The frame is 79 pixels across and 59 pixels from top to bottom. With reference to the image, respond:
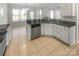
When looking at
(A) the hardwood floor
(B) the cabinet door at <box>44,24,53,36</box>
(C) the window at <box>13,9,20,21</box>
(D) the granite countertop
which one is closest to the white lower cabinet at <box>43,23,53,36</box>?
(B) the cabinet door at <box>44,24,53,36</box>

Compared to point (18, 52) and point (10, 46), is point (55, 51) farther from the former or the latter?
point (10, 46)

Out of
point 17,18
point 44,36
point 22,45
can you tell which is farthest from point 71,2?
point 22,45

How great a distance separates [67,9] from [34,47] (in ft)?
2.30

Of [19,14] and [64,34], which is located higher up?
[19,14]

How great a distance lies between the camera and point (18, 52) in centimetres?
124

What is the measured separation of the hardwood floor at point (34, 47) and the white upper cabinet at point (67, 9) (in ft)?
1.41

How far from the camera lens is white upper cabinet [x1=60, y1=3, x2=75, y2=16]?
1236 millimetres

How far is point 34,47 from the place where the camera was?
4.19 feet

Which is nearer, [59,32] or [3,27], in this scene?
[3,27]

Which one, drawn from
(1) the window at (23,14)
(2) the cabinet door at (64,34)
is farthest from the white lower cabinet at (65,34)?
(1) the window at (23,14)

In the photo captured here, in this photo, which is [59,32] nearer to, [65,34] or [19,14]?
[65,34]

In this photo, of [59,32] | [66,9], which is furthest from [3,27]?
[66,9]

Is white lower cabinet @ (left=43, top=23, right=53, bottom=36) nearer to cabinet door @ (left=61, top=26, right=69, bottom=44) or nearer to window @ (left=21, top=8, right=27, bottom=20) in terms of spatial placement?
cabinet door @ (left=61, top=26, right=69, bottom=44)

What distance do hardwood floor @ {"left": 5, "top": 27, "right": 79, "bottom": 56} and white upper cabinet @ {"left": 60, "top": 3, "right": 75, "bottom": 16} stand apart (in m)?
0.43
